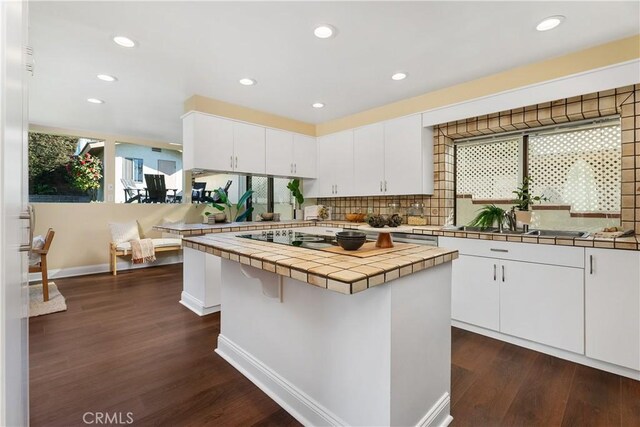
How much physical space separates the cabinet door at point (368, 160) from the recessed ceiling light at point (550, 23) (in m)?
1.85

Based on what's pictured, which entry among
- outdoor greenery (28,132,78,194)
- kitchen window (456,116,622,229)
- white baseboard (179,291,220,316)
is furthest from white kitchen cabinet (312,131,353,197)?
outdoor greenery (28,132,78,194)

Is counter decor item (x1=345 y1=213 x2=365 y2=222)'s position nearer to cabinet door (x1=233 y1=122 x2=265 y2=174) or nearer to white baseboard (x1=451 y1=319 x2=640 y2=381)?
cabinet door (x1=233 y1=122 x2=265 y2=174)

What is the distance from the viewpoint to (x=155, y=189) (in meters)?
5.54

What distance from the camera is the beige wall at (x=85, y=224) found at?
4582mm

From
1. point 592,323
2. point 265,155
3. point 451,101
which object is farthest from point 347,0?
point 592,323

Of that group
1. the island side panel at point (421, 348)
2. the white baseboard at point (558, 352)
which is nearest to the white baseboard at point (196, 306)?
the island side panel at point (421, 348)

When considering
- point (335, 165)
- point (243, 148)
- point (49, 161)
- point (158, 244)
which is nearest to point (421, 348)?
point (243, 148)

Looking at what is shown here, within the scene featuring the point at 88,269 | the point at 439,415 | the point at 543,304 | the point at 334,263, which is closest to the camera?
the point at 334,263

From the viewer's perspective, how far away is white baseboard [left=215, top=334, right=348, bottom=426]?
1543 millimetres

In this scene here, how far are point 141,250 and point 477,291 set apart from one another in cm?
476

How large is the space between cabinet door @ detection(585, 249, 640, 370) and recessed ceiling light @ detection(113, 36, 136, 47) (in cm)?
378

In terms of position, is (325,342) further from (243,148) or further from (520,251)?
(243,148)

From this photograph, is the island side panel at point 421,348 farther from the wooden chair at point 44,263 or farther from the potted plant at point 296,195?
the wooden chair at point 44,263

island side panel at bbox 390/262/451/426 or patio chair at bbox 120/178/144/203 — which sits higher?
patio chair at bbox 120/178/144/203
